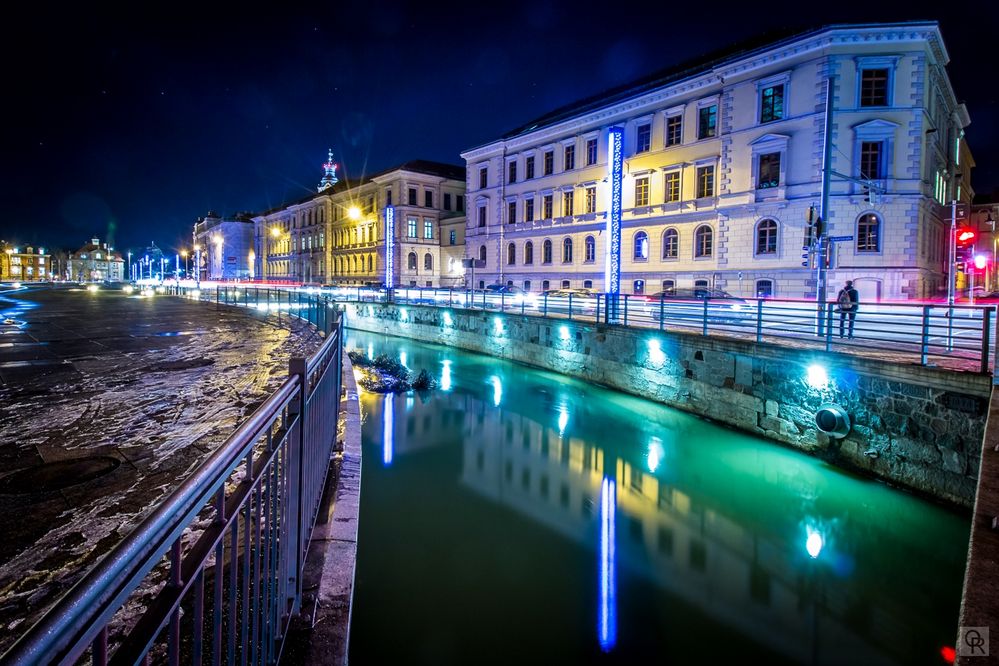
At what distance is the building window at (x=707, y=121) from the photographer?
33438 mm

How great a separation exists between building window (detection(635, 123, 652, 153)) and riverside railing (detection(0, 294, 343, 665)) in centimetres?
3622

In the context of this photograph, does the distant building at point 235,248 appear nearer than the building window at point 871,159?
No

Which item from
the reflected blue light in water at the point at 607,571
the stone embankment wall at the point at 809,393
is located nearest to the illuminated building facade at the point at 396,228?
the stone embankment wall at the point at 809,393

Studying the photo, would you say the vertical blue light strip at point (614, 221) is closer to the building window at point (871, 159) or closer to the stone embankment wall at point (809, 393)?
the stone embankment wall at point (809, 393)

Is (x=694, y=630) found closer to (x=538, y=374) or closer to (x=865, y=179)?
(x=538, y=374)

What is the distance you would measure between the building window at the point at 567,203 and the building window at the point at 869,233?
63.1ft

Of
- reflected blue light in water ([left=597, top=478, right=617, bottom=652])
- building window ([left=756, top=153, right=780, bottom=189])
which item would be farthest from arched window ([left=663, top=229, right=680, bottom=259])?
reflected blue light in water ([left=597, top=478, right=617, bottom=652])

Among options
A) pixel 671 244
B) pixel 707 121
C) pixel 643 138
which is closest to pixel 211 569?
pixel 671 244

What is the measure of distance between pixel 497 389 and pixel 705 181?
22940 millimetres

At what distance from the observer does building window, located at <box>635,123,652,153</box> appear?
36.9 metres

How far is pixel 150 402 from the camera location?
24.6 feet

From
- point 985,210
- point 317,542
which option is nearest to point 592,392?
point 317,542

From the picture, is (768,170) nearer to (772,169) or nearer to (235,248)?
(772,169)

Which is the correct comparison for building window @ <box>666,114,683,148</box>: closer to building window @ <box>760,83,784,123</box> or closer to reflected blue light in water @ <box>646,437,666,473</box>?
building window @ <box>760,83,784,123</box>
